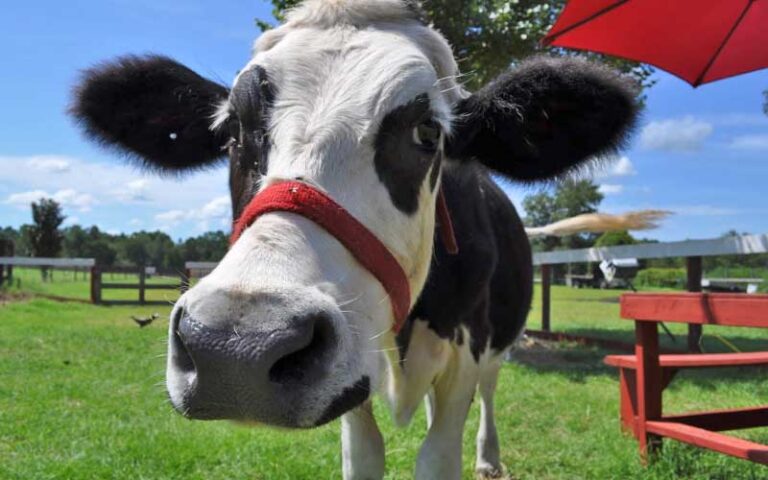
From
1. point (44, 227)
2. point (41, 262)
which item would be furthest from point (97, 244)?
point (41, 262)

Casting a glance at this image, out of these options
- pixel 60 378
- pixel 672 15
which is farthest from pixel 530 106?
pixel 60 378

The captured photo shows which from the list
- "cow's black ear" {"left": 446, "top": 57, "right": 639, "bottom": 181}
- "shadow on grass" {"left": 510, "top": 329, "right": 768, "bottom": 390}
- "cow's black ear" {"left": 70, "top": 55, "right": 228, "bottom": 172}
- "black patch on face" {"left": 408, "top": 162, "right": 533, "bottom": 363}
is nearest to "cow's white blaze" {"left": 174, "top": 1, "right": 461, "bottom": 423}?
"cow's black ear" {"left": 446, "top": 57, "right": 639, "bottom": 181}

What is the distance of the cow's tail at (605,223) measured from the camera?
8.08 metres

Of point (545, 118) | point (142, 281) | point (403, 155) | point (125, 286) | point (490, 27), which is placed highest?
point (490, 27)

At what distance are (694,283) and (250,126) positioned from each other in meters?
8.20

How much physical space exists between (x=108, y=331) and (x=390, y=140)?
1105cm

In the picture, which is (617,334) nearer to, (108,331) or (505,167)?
(108,331)

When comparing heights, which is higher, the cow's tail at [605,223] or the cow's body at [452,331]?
the cow's tail at [605,223]

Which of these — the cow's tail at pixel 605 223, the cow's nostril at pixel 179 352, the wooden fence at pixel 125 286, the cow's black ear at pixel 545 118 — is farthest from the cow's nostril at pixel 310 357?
the wooden fence at pixel 125 286

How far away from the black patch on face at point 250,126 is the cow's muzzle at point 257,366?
0.74 m

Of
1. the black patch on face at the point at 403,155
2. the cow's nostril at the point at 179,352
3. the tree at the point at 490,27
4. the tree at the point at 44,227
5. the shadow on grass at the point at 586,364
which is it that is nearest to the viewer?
the cow's nostril at the point at 179,352

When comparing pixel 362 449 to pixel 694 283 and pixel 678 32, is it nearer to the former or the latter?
pixel 678 32

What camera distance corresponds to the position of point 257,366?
1451mm

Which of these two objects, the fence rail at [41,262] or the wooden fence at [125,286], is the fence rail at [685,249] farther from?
the fence rail at [41,262]
